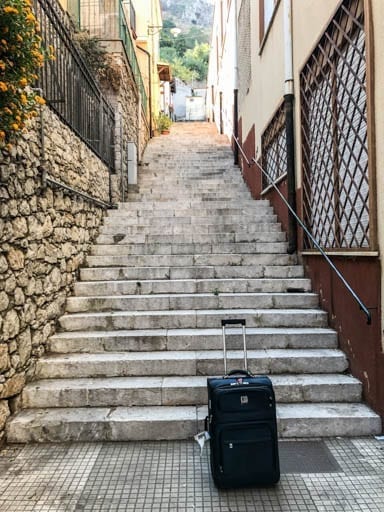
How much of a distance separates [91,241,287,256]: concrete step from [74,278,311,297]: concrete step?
83 cm

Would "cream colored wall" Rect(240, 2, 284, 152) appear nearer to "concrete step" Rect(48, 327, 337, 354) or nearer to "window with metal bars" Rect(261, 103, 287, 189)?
"window with metal bars" Rect(261, 103, 287, 189)

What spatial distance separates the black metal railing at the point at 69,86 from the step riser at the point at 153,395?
9.27ft

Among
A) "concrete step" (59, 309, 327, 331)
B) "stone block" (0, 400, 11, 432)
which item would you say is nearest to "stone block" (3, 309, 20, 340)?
"stone block" (0, 400, 11, 432)

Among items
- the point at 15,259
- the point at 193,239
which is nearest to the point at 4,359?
the point at 15,259

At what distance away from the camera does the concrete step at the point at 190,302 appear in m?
4.44

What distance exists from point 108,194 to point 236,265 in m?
2.96

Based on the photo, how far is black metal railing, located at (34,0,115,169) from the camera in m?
4.07

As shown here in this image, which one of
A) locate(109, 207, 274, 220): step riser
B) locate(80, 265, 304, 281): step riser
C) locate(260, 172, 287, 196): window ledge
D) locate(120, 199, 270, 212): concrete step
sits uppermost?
locate(260, 172, 287, 196): window ledge

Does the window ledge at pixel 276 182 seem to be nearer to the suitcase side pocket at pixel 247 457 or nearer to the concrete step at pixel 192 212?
the concrete step at pixel 192 212

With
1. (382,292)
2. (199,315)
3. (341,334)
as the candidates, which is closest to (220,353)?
(199,315)

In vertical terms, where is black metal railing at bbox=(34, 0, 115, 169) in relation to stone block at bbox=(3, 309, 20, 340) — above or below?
above

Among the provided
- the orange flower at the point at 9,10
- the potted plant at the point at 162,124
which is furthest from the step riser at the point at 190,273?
the potted plant at the point at 162,124

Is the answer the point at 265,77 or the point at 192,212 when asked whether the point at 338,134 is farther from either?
the point at 265,77

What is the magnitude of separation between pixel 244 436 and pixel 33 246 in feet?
7.93
